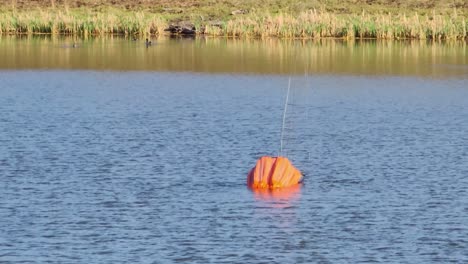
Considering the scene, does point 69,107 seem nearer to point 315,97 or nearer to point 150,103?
point 150,103

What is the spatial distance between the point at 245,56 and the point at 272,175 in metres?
24.2

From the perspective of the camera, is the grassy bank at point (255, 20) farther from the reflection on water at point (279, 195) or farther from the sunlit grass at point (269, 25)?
the reflection on water at point (279, 195)

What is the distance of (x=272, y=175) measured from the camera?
756 inches

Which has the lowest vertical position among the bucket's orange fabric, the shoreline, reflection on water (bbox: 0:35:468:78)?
the bucket's orange fabric

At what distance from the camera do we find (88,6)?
6259 centimetres

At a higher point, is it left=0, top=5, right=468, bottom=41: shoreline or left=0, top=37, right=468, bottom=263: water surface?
left=0, top=5, right=468, bottom=41: shoreline

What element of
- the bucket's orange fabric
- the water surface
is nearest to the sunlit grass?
the water surface

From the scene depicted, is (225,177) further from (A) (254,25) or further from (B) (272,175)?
(A) (254,25)

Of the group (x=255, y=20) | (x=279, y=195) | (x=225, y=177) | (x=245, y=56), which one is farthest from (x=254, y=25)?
(x=279, y=195)

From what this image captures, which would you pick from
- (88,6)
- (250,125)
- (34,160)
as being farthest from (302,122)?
(88,6)

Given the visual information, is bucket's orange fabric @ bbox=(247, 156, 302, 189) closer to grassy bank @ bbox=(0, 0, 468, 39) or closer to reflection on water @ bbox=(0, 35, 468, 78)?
reflection on water @ bbox=(0, 35, 468, 78)

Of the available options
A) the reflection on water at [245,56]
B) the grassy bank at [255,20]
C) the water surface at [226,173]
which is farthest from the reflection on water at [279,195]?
the grassy bank at [255,20]

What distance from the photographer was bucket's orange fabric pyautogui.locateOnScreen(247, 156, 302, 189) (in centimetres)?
1919

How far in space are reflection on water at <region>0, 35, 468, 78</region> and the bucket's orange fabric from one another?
1944cm
